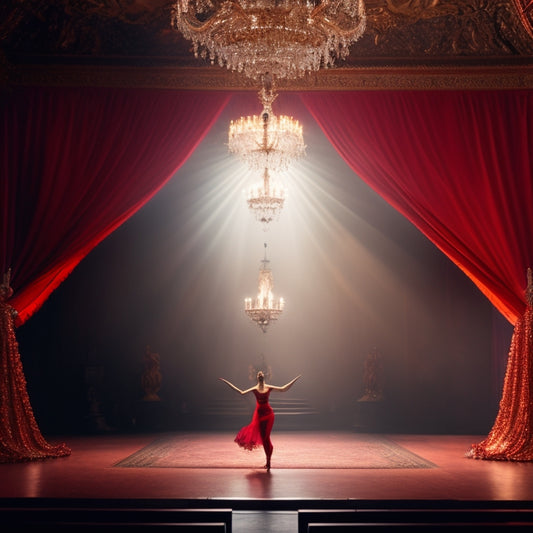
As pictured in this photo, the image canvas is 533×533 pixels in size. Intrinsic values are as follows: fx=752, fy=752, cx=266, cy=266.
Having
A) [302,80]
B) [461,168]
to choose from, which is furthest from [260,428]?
[302,80]

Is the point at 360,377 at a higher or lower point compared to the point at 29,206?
lower

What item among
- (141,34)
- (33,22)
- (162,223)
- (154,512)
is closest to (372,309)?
(162,223)

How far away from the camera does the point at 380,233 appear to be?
1109 cm

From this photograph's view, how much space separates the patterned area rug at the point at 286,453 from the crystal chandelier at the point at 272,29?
3.65 m

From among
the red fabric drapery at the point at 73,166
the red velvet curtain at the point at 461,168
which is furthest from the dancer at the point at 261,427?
the red velvet curtain at the point at 461,168

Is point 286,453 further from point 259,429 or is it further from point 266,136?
point 266,136

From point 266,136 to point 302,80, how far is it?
904mm

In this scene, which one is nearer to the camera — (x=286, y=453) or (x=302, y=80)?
(x=286, y=453)

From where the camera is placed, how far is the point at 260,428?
263 inches

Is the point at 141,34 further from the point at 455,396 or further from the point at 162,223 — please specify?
the point at 455,396

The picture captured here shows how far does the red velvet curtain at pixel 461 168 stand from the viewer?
7.73m

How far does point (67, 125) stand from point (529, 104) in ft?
16.5

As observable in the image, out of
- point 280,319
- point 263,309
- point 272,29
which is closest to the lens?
point 272,29

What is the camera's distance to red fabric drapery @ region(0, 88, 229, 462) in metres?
7.63
